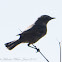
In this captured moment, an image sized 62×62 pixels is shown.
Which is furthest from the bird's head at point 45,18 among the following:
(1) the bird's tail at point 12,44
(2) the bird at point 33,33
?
(1) the bird's tail at point 12,44

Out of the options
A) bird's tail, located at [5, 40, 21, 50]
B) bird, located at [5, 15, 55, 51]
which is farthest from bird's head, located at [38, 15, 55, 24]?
bird's tail, located at [5, 40, 21, 50]

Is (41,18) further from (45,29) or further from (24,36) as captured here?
(24,36)

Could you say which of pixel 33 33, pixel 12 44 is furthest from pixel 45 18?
pixel 12 44

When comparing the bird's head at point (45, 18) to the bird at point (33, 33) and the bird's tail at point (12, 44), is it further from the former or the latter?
the bird's tail at point (12, 44)

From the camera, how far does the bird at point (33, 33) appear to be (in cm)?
350

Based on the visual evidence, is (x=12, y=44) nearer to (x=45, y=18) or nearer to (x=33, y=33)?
(x=33, y=33)

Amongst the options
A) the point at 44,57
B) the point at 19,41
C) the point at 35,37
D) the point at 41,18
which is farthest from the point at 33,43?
the point at 44,57

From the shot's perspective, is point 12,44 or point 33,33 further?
point 33,33

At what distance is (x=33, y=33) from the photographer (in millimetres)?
3693

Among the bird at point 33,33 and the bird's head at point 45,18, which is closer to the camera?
the bird at point 33,33

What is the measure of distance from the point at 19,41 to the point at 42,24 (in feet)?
2.66

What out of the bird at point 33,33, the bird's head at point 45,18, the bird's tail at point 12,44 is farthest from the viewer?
the bird's head at point 45,18

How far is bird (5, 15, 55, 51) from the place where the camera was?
350 centimetres

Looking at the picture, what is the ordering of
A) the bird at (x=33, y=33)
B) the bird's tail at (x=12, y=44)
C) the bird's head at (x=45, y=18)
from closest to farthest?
the bird's tail at (x=12, y=44) < the bird at (x=33, y=33) < the bird's head at (x=45, y=18)
